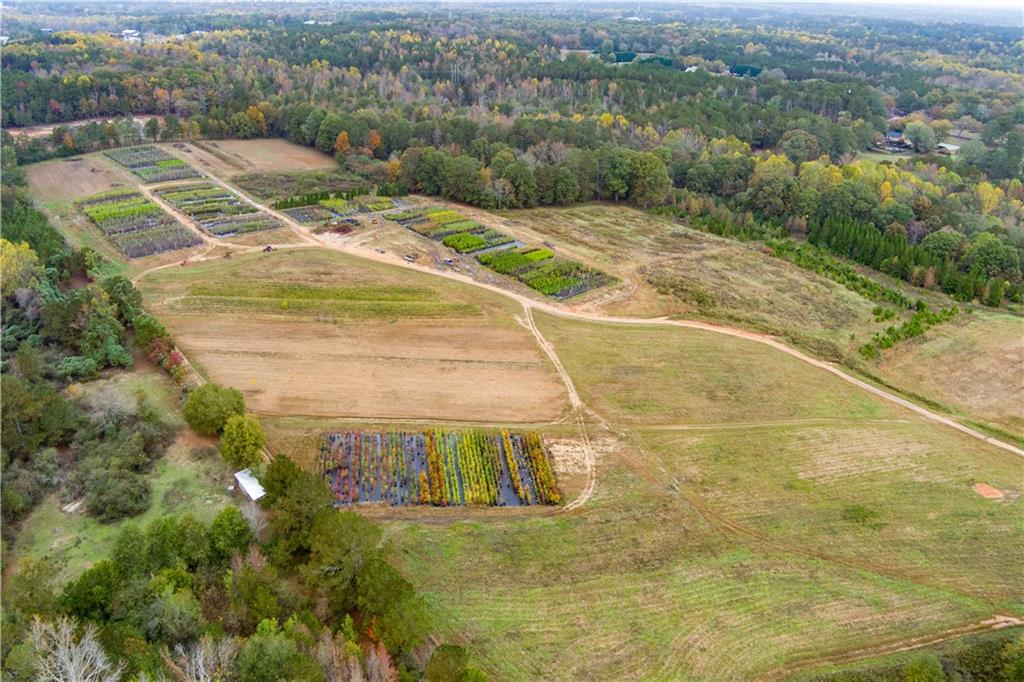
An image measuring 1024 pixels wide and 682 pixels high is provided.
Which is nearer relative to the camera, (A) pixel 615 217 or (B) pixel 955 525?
(B) pixel 955 525

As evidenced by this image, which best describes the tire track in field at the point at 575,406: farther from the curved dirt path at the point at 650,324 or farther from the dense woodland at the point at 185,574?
the dense woodland at the point at 185,574

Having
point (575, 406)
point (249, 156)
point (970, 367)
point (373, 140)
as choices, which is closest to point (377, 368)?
point (575, 406)

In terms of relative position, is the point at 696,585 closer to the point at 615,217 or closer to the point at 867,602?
the point at 867,602

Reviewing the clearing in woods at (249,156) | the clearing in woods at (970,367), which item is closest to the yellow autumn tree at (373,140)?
the clearing in woods at (249,156)

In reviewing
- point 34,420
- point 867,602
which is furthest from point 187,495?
point 867,602

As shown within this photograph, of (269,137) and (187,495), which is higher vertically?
(269,137)

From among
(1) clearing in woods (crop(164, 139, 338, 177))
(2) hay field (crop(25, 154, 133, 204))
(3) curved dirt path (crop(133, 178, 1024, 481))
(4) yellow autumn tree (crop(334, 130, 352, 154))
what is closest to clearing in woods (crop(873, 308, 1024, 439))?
(3) curved dirt path (crop(133, 178, 1024, 481))
